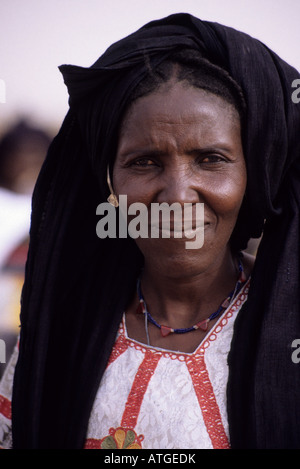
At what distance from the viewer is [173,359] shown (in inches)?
63.9

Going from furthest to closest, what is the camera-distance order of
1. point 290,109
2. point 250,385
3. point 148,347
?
point 148,347
point 290,109
point 250,385

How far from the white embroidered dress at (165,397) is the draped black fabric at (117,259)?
0.04 meters

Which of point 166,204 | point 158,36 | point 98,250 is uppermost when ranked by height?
point 158,36

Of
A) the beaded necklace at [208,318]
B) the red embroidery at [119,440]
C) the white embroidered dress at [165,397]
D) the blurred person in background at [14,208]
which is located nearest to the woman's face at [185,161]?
the beaded necklace at [208,318]

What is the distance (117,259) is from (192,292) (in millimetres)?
327

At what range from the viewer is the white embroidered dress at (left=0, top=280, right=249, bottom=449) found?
1.49 meters

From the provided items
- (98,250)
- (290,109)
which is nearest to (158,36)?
(290,109)

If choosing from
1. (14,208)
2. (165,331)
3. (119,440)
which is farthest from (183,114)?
(14,208)

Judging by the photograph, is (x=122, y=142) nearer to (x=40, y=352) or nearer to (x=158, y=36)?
(x=158, y=36)

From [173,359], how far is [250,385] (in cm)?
27

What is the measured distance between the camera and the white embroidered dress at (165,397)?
149cm

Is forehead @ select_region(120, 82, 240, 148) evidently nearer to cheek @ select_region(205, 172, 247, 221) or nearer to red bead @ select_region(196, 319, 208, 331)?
cheek @ select_region(205, 172, 247, 221)

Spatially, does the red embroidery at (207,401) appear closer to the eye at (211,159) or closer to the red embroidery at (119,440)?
the red embroidery at (119,440)

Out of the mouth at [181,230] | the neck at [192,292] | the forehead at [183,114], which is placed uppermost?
the forehead at [183,114]
